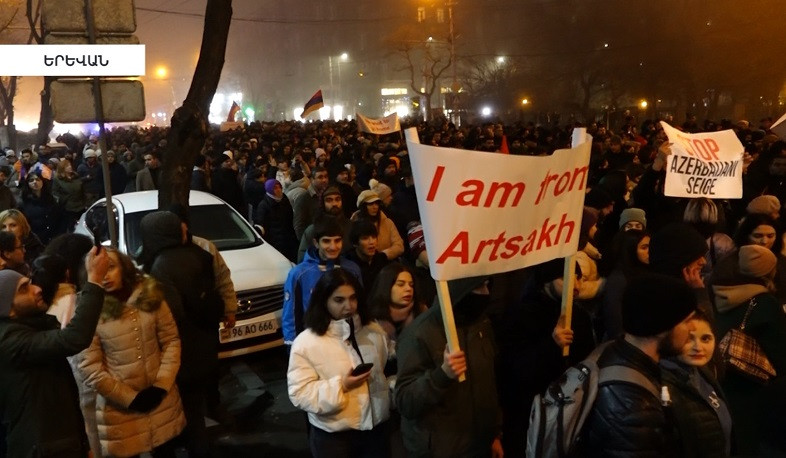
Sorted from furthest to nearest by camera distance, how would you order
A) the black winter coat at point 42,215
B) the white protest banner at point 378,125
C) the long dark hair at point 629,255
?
the white protest banner at point 378,125 < the black winter coat at point 42,215 < the long dark hair at point 629,255

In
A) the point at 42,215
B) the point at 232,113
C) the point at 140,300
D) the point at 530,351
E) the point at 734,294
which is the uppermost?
the point at 232,113

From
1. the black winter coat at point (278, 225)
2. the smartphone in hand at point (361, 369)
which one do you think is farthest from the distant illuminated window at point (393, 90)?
the smartphone in hand at point (361, 369)

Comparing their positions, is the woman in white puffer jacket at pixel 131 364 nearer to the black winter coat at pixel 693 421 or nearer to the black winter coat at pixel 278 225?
the black winter coat at pixel 693 421

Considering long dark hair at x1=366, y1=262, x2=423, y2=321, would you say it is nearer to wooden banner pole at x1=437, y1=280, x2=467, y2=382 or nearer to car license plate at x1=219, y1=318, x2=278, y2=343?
wooden banner pole at x1=437, y1=280, x2=467, y2=382

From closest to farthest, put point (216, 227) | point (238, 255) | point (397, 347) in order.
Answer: point (397, 347) → point (238, 255) → point (216, 227)

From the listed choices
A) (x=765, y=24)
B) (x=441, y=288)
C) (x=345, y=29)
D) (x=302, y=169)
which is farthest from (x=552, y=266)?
(x=345, y=29)

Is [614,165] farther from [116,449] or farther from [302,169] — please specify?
[116,449]

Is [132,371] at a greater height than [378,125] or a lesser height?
lesser

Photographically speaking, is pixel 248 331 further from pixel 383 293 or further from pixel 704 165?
pixel 704 165

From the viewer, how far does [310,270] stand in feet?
19.0

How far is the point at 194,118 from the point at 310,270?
455 centimetres

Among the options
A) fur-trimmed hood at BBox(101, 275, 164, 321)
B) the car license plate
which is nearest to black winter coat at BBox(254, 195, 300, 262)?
the car license plate

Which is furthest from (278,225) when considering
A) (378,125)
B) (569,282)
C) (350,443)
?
(378,125)

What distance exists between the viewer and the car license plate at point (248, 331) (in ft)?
25.6
